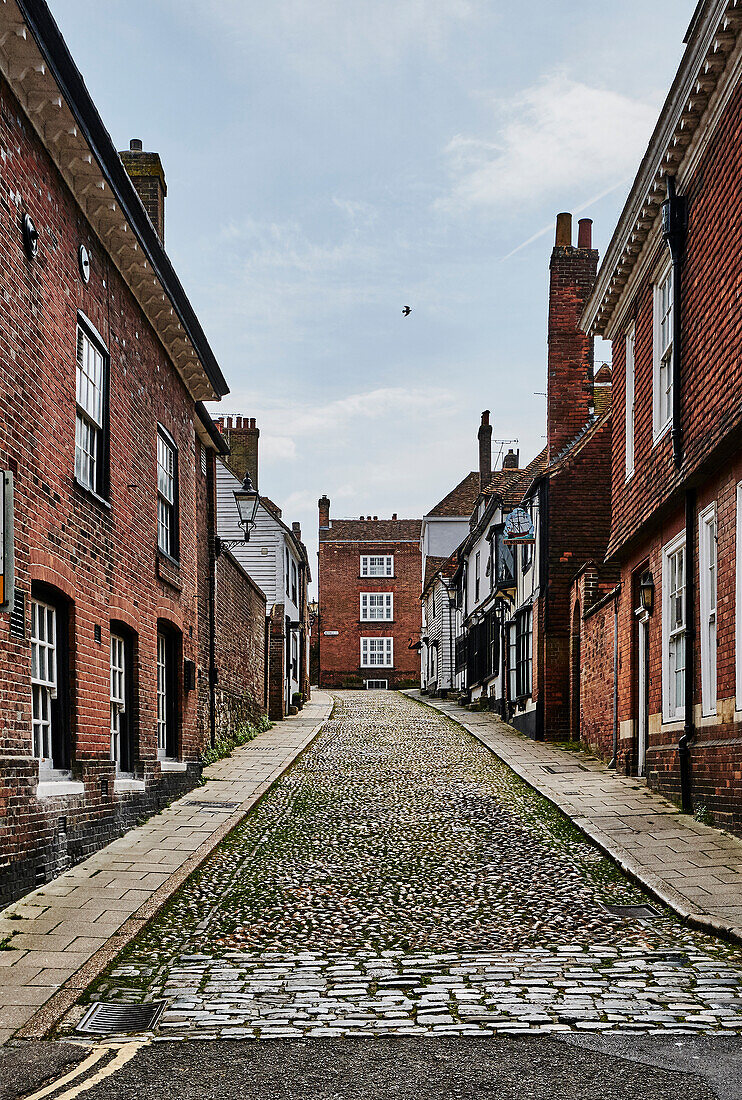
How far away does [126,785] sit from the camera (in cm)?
1281

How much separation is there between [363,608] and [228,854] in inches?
2151

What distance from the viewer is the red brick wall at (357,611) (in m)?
65.8

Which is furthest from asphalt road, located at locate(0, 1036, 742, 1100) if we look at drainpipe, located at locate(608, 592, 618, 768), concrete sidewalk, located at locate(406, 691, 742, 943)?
drainpipe, located at locate(608, 592, 618, 768)

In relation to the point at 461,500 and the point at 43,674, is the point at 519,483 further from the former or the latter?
the point at 461,500

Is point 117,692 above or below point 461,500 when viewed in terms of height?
below

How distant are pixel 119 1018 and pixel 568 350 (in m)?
20.9

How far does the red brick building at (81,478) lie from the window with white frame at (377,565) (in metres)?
50.2

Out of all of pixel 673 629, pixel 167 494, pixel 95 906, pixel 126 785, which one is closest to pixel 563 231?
pixel 167 494

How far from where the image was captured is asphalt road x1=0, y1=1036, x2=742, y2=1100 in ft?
16.7

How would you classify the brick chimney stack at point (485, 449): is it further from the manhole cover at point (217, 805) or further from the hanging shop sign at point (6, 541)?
the hanging shop sign at point (6, 541)

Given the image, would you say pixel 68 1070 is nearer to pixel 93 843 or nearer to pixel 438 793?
pixel 93 843

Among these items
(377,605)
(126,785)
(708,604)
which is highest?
(708,604)

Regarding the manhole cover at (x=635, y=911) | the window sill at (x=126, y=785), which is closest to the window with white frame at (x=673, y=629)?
the manhole cover at (x=635, y=911)

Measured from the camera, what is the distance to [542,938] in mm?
8344
